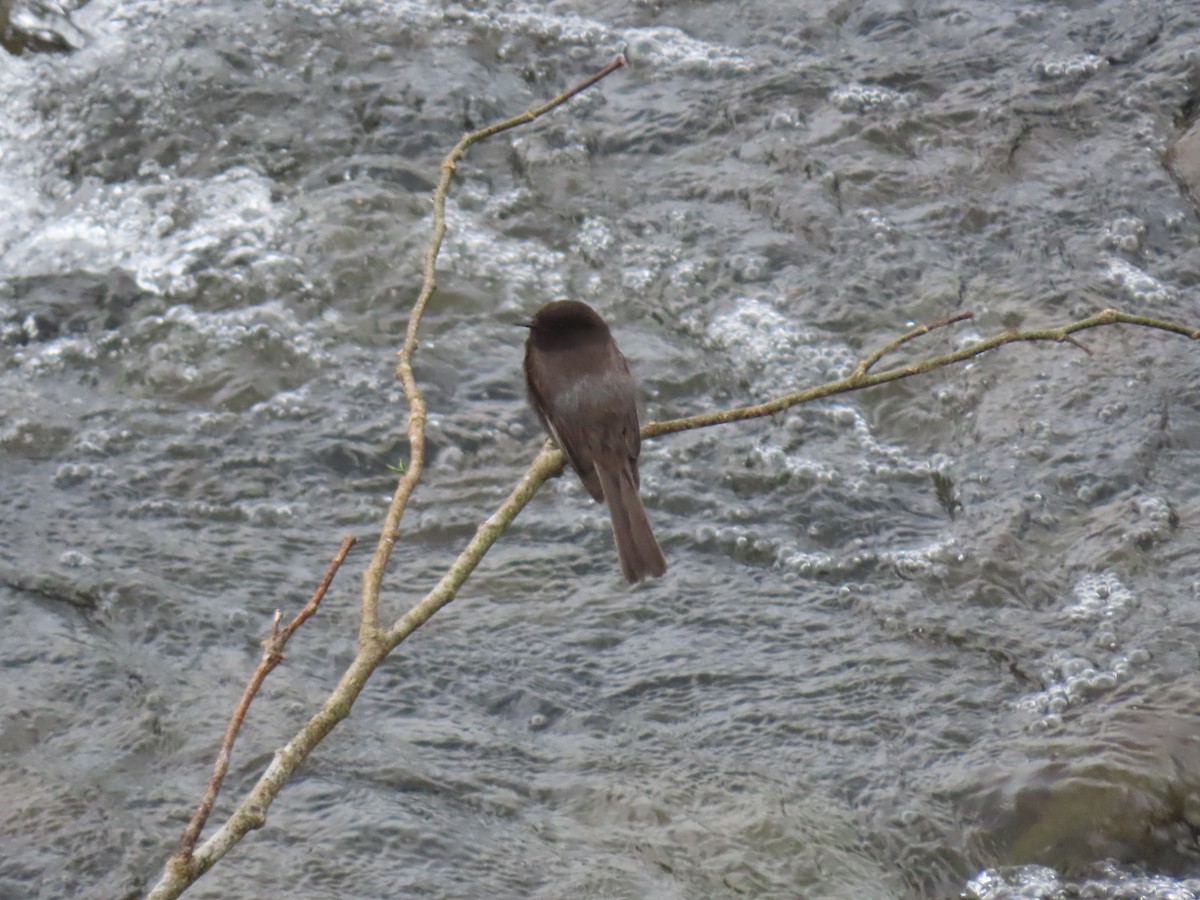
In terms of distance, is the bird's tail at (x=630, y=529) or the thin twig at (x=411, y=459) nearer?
the thin twig at (x=411, y=459)

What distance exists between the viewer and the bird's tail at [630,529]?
4641mm

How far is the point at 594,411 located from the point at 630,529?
15.7 inches

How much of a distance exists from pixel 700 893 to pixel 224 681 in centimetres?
176

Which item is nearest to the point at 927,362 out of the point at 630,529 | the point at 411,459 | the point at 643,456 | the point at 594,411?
the point at 411,459

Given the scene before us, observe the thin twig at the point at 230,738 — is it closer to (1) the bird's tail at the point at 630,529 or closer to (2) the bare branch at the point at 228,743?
(2) the bare branch at the point at 228,743

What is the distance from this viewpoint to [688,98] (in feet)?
27.0

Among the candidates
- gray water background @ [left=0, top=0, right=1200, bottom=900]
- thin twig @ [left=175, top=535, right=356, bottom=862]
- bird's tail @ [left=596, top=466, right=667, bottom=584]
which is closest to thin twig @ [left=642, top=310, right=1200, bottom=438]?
thin twig @ [left=175, top=535, right=356, bottom=862]

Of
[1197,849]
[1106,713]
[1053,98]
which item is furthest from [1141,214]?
[1197,849]

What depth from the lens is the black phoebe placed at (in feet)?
15.4

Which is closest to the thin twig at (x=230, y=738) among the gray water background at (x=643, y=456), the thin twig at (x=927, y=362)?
the thin twig at (x=927, y=362)

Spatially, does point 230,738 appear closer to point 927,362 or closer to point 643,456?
point 927,362

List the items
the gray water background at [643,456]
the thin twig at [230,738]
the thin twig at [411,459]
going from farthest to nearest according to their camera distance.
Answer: the gray water background at [643,456] → the thin twig at [411,459] → the thin twig at [230,738]

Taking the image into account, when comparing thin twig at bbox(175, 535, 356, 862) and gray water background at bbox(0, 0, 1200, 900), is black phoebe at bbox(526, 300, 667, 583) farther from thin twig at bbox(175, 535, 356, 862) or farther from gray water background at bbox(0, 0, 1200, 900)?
thin twig at bbox(175, 535, 356, 862)

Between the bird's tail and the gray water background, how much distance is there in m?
0.64
